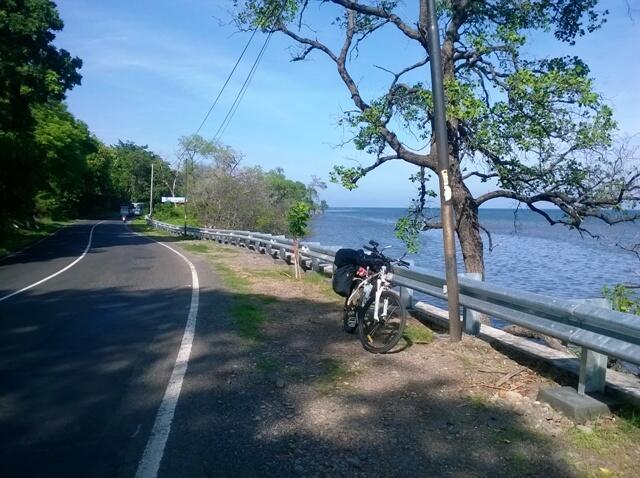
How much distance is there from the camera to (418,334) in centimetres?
726

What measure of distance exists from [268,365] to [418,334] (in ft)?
7.35

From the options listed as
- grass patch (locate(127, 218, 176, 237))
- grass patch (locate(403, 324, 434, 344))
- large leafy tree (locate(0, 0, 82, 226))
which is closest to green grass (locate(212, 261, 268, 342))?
grass patch (locate(403, 324, 434, 344))

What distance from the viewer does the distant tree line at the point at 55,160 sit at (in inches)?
854

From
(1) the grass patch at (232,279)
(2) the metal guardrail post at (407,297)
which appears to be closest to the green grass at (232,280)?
(1) the grass patch at (232,279)

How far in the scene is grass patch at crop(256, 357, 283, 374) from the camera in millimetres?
5879

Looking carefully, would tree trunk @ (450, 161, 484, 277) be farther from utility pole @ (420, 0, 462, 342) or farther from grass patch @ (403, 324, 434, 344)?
A: utility pole @ (420, 0, 462, 342)

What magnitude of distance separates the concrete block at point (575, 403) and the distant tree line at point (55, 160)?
1570 centimetres

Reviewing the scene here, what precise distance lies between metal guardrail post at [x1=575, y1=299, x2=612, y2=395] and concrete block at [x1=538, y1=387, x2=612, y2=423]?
8 cm

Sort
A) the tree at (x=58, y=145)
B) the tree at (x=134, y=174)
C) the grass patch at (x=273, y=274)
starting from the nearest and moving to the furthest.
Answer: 1. the grass patch at (x=273, y=274)
2. the tree at (x=58, y=145)
3. the tree at (x=134, y=174)

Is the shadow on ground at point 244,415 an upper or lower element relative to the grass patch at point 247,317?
upper

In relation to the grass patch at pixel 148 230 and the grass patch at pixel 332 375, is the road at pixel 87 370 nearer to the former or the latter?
the grass patch at pixel 332 375

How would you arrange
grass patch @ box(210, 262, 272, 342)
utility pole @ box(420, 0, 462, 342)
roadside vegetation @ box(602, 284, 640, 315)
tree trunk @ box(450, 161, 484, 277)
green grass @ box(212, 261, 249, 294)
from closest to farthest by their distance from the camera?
utility pole @ box(420, 0, 462, 342) < grass patch @ box(210, 262, 272, 342) < roadside vegetation @ box(602, 284, 640, 315) < tree trunk @ box(450, 161, 484, 277) < green grass @ box(212, 261, 249, 294)

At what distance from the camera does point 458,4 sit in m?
11.2

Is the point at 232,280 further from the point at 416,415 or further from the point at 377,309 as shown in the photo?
the point at 416,415
